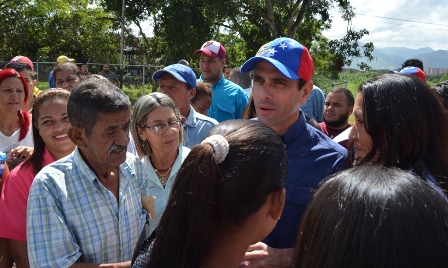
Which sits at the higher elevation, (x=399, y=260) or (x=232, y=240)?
(x=399, y=260)

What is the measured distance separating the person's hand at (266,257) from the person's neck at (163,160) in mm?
1206

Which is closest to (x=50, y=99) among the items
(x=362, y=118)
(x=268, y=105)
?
(x=268, y=105)

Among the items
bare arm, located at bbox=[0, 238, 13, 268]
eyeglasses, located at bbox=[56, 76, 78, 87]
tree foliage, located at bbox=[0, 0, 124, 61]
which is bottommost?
bare arm, located at bbox=[0, 238, 13, 268]

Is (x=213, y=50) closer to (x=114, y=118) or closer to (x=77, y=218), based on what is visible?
(x=114, y=118)

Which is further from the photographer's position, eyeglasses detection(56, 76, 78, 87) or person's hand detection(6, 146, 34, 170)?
eyeglasses detection(56, 76, 78, 87)

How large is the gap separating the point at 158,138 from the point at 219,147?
1534mm

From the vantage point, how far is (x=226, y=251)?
4.71 feet

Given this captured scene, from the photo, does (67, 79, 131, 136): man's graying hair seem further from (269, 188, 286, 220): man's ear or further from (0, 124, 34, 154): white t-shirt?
(0, 124, 34, 154): white t-shirt

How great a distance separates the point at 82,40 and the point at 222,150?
30889 mm

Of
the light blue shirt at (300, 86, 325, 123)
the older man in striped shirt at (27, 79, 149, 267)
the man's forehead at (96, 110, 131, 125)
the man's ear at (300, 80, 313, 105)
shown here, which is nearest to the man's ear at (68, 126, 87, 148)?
the older man in striped shirt at (27, 79, 149, 267)

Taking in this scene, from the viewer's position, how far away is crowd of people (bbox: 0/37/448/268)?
36.3 inches

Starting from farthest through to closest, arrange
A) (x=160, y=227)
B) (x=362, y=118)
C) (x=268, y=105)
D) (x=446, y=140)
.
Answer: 1. (x=268, y=105)
2. (x=362, y=118)
3. (x=446, y=140)
4. (x=160, y=227)

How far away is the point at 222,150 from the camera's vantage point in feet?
4.49

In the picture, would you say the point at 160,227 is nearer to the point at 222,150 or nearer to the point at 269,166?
the point at 222,150
